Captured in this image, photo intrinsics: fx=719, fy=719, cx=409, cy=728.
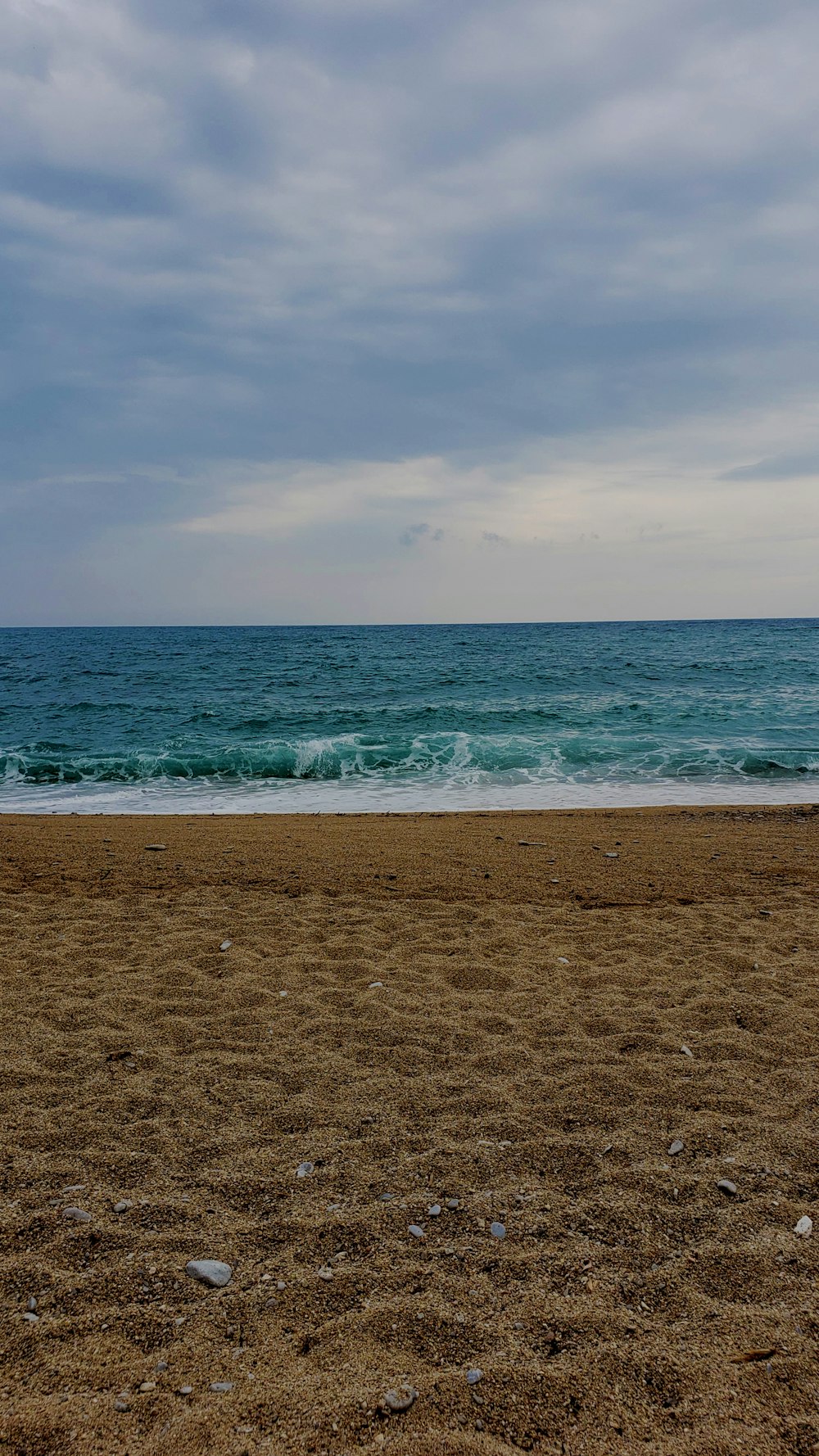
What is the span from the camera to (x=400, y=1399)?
195cm

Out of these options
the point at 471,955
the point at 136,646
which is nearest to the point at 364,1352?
the point at 471,955

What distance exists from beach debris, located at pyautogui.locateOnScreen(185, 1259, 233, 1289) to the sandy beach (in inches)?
1.1

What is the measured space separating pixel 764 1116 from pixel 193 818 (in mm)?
8800

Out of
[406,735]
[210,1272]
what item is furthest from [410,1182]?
[406,735]

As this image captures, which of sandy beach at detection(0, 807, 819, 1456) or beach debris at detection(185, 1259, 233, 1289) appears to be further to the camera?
beach debris at detection(185, 1259, 233, 1289)

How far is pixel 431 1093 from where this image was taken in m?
3.38

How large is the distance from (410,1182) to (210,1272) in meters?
0.79

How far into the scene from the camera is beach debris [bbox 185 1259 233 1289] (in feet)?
7.63

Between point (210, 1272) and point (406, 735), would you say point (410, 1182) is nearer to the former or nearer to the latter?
point (210, 1272)

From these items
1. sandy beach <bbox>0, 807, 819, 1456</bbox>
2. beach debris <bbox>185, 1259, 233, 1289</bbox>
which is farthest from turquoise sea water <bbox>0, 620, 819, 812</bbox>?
beach debris <bbox>185, 1259, 233, 1289</bbox>

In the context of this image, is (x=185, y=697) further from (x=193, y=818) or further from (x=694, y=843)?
(x=694, y=843)

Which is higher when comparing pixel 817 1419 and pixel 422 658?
pixel 422 658

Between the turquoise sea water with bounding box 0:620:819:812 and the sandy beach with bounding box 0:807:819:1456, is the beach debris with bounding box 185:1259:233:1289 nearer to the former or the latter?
the sandy beach with bounding box 0:807:819:1456

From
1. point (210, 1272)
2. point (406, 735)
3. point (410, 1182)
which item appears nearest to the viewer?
point (210, 1272)
